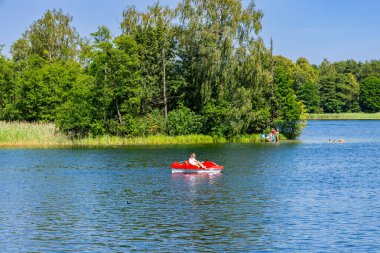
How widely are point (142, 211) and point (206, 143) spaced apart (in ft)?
153

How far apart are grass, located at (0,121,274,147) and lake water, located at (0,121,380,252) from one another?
11.9 m

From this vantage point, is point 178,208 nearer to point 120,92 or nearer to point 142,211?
point 142,211

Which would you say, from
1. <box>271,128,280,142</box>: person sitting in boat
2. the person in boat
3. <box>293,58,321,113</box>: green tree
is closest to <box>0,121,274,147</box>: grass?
the person in boat

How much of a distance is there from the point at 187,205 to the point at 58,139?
4302 cm

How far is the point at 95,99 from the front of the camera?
254ft

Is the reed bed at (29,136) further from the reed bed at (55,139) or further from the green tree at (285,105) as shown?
the green tree at (285,105)

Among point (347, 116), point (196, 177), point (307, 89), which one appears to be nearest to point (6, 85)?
point (196, 177)

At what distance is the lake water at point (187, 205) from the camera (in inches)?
992

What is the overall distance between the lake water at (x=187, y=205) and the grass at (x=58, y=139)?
39.0ft

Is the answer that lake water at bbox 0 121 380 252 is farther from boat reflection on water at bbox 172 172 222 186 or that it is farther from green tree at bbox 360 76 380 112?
green tree at bbox 360 76 380 112

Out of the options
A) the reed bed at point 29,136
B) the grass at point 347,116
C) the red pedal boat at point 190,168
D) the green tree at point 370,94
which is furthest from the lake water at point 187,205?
the green tree at point 370,94

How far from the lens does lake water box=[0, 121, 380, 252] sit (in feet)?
82.6

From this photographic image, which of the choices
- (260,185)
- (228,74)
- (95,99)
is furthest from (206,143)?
(260,185)

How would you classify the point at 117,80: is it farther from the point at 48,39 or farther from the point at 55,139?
the point at 48,39
